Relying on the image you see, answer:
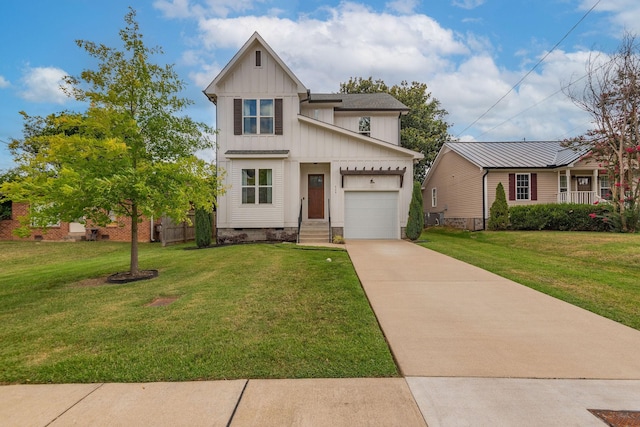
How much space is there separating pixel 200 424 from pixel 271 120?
1359cm

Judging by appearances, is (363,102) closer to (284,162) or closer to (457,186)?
(284,162)

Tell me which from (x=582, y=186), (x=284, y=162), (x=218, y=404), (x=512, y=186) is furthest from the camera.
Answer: (x=582, y=186)

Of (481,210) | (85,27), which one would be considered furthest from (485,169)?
(85,27)

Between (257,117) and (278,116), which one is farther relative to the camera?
(257,117)

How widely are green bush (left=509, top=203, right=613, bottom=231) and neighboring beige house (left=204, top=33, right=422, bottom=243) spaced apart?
6811mm

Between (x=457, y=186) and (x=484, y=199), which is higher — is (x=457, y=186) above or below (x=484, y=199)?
above

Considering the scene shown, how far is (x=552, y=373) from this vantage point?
3.10 metres

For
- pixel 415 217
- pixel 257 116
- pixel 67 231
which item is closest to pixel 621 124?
pixel 415 217

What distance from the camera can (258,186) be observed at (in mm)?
14336

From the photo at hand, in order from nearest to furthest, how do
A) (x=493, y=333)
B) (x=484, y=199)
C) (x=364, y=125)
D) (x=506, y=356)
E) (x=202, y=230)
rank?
(x=506, y=356) < (x=493, y=333) < (x=202, y=230) < (x=364, y=125) < (x=484, y=199)

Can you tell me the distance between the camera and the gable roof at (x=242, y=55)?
14.1 metres

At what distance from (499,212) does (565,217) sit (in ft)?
9.51

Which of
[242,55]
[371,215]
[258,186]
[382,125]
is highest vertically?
[242,55]

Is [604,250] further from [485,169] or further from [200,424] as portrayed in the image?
[200,424]
